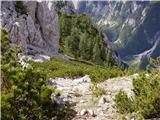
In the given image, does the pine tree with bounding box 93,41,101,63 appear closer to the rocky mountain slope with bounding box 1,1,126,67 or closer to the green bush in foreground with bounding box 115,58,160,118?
the rocky mountain slope with bounding box 1,1,126,67

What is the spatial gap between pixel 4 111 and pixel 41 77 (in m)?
2.61

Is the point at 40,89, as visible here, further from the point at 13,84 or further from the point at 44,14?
the point at 44,14

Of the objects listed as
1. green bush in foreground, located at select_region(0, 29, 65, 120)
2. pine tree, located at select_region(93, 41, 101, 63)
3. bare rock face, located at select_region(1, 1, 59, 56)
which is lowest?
green bush in foreground, located at select_region(0, 29, 65, 120)

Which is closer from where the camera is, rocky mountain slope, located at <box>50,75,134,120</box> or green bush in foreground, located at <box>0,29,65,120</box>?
green bush in foreground, located at <box>0,29,65,120</box>

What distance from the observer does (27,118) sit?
14.8 meters

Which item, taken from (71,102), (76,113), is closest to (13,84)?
(76,113)

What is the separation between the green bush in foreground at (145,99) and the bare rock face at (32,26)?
1136 inches

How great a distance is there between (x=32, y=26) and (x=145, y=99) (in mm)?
40881

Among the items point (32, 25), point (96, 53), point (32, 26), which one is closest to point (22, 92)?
point (32, 25)

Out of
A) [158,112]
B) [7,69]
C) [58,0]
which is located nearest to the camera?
[7,69]

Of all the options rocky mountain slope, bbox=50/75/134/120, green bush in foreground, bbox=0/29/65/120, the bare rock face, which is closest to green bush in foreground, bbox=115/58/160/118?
rocky mountain slope, bbox=50/75/134/120

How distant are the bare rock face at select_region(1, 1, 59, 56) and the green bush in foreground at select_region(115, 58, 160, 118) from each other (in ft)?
94.7

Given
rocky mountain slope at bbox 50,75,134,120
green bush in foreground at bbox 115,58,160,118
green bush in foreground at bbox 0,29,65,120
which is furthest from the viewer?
rocky mountain slope at bbox 50,75,134,120

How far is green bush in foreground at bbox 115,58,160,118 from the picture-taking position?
1589 centimetres
